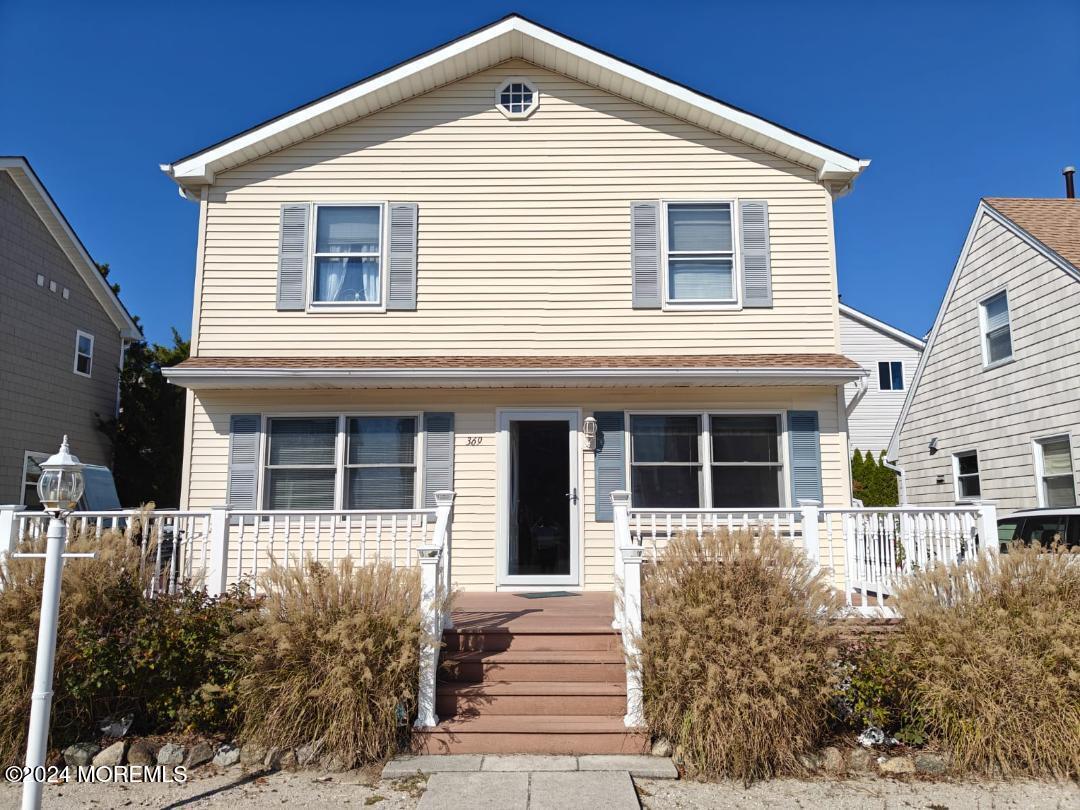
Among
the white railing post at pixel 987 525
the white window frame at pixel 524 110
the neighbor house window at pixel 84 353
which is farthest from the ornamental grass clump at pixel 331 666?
the neighbor house window at pixel 84 353

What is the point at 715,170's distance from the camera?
31.8 feet

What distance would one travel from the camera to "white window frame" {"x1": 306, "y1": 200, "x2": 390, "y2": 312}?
9336 millimetres

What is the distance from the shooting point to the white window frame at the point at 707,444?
8.90 metres

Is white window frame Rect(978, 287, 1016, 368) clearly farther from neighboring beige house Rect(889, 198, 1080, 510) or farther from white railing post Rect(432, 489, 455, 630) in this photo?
white railing post Rect(432, 489, 455, 630)

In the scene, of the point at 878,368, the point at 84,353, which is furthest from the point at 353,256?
the point at 878,368

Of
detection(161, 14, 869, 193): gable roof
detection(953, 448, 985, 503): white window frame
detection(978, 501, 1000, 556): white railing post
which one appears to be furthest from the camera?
detection(953, 448, 985, 503): white window frame

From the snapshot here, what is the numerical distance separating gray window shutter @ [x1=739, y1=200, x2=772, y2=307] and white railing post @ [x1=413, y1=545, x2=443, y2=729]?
561cm

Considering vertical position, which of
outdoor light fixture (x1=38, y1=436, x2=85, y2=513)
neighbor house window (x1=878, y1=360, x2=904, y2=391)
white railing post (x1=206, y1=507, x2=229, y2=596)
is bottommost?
white railing post (x1=206, y1=507, x2=229, y2=596)

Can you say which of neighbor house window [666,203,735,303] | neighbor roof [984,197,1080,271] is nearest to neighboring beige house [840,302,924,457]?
neighbor roof [984,197,1080,271]

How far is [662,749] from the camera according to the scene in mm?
5324

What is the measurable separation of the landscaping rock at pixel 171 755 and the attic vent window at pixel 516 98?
8.11m

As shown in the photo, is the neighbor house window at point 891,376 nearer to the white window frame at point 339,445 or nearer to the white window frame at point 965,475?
the white window frame at point 965,475

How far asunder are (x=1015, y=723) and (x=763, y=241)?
620 centimetres

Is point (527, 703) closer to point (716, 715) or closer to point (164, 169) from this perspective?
point (716, 715)
